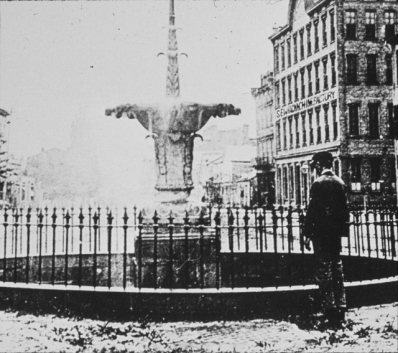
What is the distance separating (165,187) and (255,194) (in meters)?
38.1

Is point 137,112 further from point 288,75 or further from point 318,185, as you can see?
point 288,75

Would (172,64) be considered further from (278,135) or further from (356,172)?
(278,135)

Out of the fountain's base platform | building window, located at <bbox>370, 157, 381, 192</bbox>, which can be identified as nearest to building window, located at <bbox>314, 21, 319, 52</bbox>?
building window, located at <bbox>370, 157, 381, 192</bbox>

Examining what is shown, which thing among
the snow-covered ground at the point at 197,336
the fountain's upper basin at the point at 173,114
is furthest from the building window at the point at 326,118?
the snow-covered ground at the point at 197,336

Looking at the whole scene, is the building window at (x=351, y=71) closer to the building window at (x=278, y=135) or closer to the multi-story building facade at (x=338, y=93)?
the multi-story building facade at (x=338, y=93)

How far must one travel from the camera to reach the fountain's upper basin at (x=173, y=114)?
8.05 meters

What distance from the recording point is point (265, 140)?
44688 mm

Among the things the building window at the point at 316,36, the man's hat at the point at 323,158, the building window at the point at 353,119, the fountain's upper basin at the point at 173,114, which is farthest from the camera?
the building window at the point at 316,36

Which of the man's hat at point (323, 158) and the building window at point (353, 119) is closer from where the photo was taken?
the man's hat at point (323, 158)

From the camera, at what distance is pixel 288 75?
32562 millimetres

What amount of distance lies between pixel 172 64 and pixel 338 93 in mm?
20846

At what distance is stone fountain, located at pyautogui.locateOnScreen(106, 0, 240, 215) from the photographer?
8.08 meters

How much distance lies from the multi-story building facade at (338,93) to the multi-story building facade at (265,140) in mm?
6589

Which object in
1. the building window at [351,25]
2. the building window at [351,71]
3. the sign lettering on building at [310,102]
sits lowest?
the sign lettering on building at [310,102]
